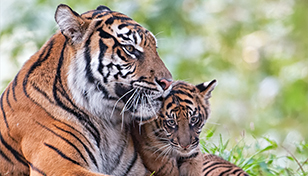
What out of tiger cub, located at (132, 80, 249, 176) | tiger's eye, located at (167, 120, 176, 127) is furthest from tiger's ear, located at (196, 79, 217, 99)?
tiger's eye, located at (167, 120, 176, 127)

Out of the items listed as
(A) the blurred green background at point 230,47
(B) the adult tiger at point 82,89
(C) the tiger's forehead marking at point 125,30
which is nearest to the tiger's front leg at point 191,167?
(B) the adult tiger at point 82,89

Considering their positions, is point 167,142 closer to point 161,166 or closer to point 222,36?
point 161,166

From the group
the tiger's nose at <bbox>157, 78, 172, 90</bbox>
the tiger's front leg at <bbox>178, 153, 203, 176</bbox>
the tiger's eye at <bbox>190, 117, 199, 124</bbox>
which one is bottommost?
the tiger's front leg at <bbox>178, 153, 203, 176</bbox>

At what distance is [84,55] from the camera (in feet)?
10.8

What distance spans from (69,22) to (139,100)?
0.75 meters

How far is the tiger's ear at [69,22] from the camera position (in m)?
3.24

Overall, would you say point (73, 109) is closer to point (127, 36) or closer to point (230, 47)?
point (127, 36)

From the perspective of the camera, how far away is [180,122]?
3.65m

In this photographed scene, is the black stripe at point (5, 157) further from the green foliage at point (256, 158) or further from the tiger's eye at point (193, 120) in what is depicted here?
the green foliage at point (256, 158)

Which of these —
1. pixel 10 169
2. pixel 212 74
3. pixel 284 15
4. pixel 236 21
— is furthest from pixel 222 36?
pixel 10 169

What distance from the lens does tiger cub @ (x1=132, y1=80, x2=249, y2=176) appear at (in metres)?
3.65

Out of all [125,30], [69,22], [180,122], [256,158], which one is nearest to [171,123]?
[180,122]

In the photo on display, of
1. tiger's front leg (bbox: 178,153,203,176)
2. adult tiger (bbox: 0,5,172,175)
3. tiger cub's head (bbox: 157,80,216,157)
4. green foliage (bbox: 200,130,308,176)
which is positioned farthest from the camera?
green foliage (bbox: 200,130,308,176)

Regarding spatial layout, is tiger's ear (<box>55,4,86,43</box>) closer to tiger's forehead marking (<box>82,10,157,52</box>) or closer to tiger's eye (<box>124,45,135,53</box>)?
tiger's forehead marking (<box>82,10,157,52</box>)
